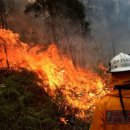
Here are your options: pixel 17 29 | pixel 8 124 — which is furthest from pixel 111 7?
pixel 8 124

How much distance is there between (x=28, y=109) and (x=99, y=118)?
8.12 meters

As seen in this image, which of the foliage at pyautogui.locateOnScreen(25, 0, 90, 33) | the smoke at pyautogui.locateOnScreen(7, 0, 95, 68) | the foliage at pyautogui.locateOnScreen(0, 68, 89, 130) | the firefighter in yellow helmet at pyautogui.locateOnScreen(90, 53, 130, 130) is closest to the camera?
the firefighter in yellow helmet at pyautogui.locateOnScreen(90, 53, 130, 130)

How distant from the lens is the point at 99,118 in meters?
4.33

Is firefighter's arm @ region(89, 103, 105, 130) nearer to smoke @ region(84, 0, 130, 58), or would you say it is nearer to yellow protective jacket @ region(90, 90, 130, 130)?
yellow protective jacket @ region(90, 90, 130, 130)

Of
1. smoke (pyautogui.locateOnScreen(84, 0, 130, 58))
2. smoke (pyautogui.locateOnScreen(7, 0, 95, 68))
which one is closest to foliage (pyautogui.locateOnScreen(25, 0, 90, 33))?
smoke (pyautogui.locateOnScreen(7, 0, 95, 68))

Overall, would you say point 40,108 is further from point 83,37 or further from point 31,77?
point 83,37

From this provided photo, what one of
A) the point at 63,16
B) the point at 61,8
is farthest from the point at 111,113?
the point at 63,16

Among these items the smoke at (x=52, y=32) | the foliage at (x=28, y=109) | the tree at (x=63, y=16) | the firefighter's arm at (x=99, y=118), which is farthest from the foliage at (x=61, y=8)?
the firefighter's arm at (x=99, y=118)

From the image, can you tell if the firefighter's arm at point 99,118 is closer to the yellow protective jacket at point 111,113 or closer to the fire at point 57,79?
the yellow protective jacket at point 111,113

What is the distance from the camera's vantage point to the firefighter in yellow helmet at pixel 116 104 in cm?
418

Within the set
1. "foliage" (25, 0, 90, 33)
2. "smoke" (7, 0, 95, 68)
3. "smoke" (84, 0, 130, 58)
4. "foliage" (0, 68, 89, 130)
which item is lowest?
"foliage" (0, 68, 89, 130)

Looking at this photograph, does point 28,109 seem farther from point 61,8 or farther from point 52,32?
point 52,32

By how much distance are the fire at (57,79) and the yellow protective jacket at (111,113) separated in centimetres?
863

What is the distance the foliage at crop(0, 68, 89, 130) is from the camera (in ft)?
37.3
